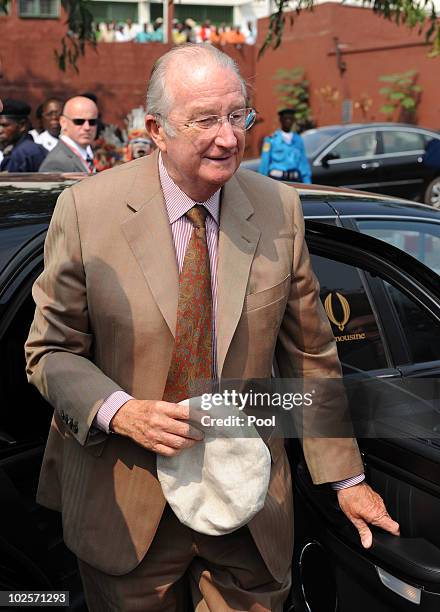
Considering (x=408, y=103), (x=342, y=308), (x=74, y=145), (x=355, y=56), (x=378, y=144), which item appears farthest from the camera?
(x=355, y=56)

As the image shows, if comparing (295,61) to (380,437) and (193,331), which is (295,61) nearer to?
(380,437)

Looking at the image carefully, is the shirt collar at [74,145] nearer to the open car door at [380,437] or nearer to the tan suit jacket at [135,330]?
the open car door at [380,437]

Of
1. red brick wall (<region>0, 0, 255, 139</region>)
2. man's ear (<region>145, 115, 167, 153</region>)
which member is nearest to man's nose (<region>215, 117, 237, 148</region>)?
man's ear (<region>145, 115, 167, 153</region>)

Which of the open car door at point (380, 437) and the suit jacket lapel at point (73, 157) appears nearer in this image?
the open car door at point (380, 437)

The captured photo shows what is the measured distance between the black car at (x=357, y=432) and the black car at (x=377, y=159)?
34.2ft

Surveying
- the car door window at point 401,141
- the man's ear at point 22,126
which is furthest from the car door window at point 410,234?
the car door window at point 401,141

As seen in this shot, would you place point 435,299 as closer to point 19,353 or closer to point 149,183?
point 149,183

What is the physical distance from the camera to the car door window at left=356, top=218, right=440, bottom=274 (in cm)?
302

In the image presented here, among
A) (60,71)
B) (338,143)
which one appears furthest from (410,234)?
(60,71)

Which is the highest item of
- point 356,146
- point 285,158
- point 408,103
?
point 285,158

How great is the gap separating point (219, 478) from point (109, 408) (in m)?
0.28

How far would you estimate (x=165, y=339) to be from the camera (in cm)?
186

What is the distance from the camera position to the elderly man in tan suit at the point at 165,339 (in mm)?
1837

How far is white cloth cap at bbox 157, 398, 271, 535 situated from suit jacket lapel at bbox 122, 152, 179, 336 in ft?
0.83
